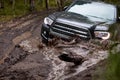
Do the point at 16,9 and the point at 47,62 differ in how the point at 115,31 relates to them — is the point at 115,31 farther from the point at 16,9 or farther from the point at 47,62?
the point at 16,9

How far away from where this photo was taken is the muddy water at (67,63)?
680cm

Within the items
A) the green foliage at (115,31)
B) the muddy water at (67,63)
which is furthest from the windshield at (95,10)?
the green foliage at (115,31)

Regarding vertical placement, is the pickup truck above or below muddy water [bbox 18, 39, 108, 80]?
above

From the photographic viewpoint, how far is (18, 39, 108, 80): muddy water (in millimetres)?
6801

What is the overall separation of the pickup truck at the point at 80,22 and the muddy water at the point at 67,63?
44cm

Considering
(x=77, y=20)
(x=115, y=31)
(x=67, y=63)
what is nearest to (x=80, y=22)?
(x=77, y=20)

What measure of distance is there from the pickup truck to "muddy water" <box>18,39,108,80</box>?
0.44 m

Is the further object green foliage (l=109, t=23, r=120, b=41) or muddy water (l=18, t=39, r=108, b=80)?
muddy water (l=18, t=39, r=108, b=80)

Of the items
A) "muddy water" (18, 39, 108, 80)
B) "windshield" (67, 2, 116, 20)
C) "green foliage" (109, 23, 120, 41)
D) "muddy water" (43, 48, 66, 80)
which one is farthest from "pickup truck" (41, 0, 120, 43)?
"green foliage" (109, 23, 120, 41)

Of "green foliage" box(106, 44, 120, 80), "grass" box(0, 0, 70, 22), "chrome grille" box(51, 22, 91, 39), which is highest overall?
"green foliage" box(106, 44, 120, 80)

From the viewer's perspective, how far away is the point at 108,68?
7.30 feet

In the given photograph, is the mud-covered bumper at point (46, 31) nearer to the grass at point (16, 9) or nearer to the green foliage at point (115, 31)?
the green foliage at point (115, 31)

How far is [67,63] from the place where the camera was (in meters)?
7.74

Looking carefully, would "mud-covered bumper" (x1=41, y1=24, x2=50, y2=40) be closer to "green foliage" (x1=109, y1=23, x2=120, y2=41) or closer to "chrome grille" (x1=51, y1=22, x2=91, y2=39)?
"chrome grille" (x1=51, y1=22, x2=91, y2=39)
